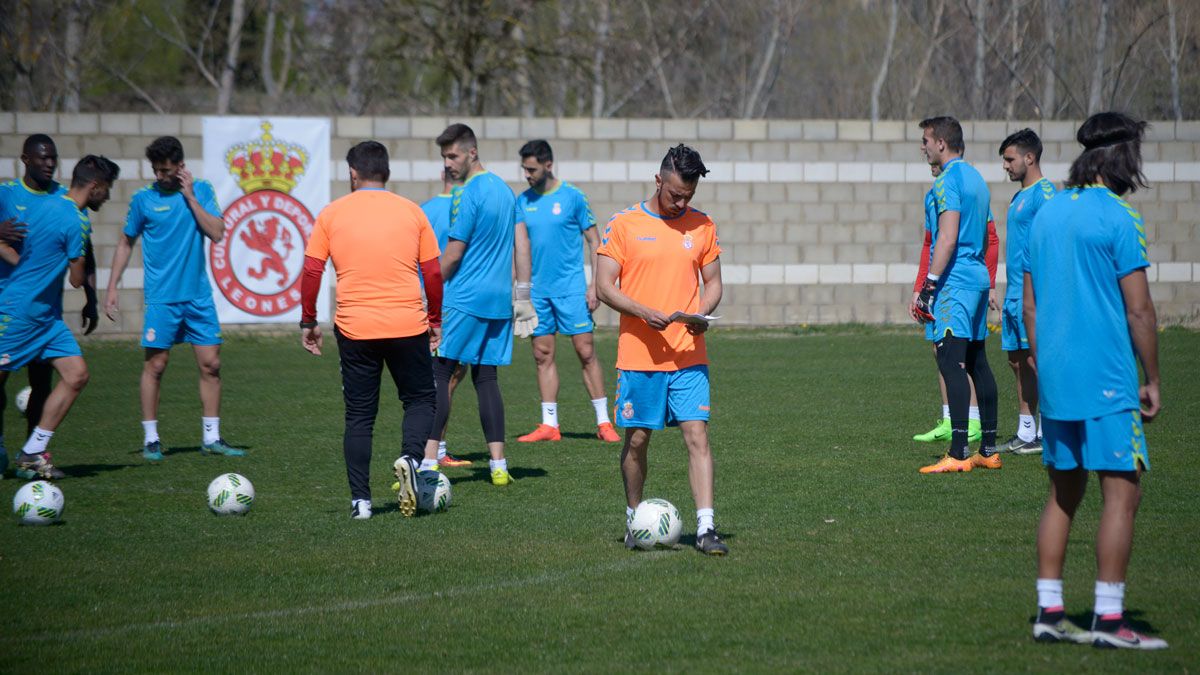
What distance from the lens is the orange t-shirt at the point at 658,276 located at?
266 inches

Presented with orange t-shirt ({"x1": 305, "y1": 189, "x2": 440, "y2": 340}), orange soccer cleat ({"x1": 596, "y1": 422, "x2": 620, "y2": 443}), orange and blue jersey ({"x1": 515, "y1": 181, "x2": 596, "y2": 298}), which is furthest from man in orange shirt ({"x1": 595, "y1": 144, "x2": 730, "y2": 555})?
orange and blue jersey ({"x1": 515, "y1": 181, "x2": 596, "y2": 298})

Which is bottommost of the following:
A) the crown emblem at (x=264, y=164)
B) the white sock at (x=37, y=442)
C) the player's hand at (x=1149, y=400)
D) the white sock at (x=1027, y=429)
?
the white sock at (x=37, y=442)

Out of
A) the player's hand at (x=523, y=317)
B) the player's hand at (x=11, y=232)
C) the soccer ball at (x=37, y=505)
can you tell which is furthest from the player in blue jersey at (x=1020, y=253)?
the player's hand at (x=11, y=232)

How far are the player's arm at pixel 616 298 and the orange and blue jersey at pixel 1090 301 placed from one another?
2.03m

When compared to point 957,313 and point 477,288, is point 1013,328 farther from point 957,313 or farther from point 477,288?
point 477,288

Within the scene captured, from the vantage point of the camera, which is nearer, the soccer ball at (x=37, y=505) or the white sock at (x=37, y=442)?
the soccer ball at (x=37, y=505)

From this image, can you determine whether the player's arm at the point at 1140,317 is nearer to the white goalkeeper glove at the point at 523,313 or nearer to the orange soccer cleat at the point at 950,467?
the orange soccer cleat at the point at 950,467

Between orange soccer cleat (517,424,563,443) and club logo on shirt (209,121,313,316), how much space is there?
887cm

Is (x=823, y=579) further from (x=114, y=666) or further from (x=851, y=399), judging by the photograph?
(x=851, y=399)

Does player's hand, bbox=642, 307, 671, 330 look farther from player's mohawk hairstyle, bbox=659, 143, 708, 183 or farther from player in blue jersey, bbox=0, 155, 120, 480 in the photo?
player in blue jersey, bbox=0, 155, 120, 480

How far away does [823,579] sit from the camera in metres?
6.20

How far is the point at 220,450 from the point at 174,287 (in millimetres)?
1296

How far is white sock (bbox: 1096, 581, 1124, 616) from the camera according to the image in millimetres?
5031

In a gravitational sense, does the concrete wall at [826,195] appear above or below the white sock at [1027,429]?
above
